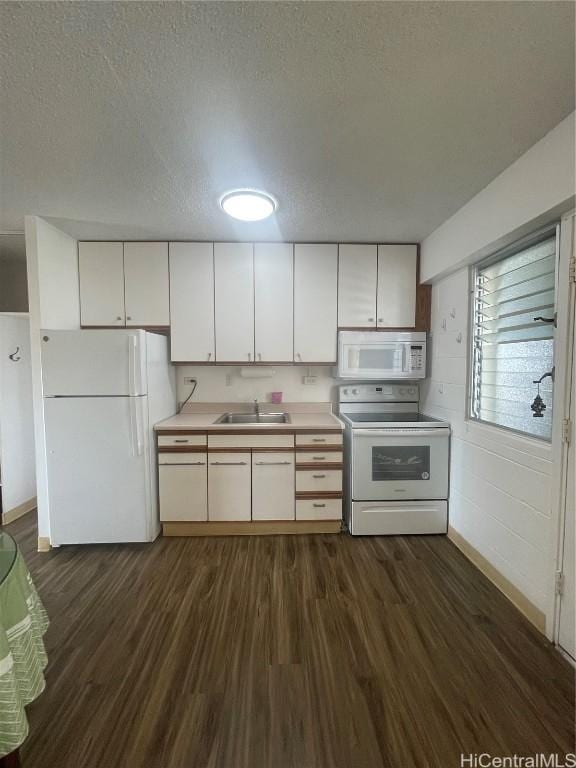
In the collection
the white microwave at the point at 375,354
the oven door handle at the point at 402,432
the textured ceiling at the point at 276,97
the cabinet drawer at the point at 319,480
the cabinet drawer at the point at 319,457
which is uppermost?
the textured ceiling at the point at 276,97

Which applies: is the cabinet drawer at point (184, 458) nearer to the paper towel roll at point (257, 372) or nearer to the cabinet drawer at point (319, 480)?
the cabinet drawer at point (319, 480)

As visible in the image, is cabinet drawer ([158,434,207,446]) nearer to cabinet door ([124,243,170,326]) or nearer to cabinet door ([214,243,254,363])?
cabinet door ([214,243,254,363])

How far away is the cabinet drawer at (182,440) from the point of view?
2.50m

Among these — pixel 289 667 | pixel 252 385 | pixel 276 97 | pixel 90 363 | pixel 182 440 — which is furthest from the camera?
pixel 252 385

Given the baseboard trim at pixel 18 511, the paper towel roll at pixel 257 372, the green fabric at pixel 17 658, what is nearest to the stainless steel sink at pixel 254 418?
the paper towel roll at pixel 257 372

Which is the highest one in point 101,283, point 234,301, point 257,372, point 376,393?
point 101,283

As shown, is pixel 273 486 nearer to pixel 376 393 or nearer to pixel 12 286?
pixel 376 393

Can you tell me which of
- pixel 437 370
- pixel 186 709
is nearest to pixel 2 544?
pixel 186 709

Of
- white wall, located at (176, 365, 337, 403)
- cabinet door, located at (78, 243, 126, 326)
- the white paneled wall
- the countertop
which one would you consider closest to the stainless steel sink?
the countertop

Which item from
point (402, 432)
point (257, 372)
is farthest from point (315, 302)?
point (402, 432)

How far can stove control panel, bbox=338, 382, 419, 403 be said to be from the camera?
309 cm

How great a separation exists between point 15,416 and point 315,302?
9.66ft

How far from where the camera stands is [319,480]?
2.54 meters

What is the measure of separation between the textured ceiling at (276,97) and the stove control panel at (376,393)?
1.59 meters
